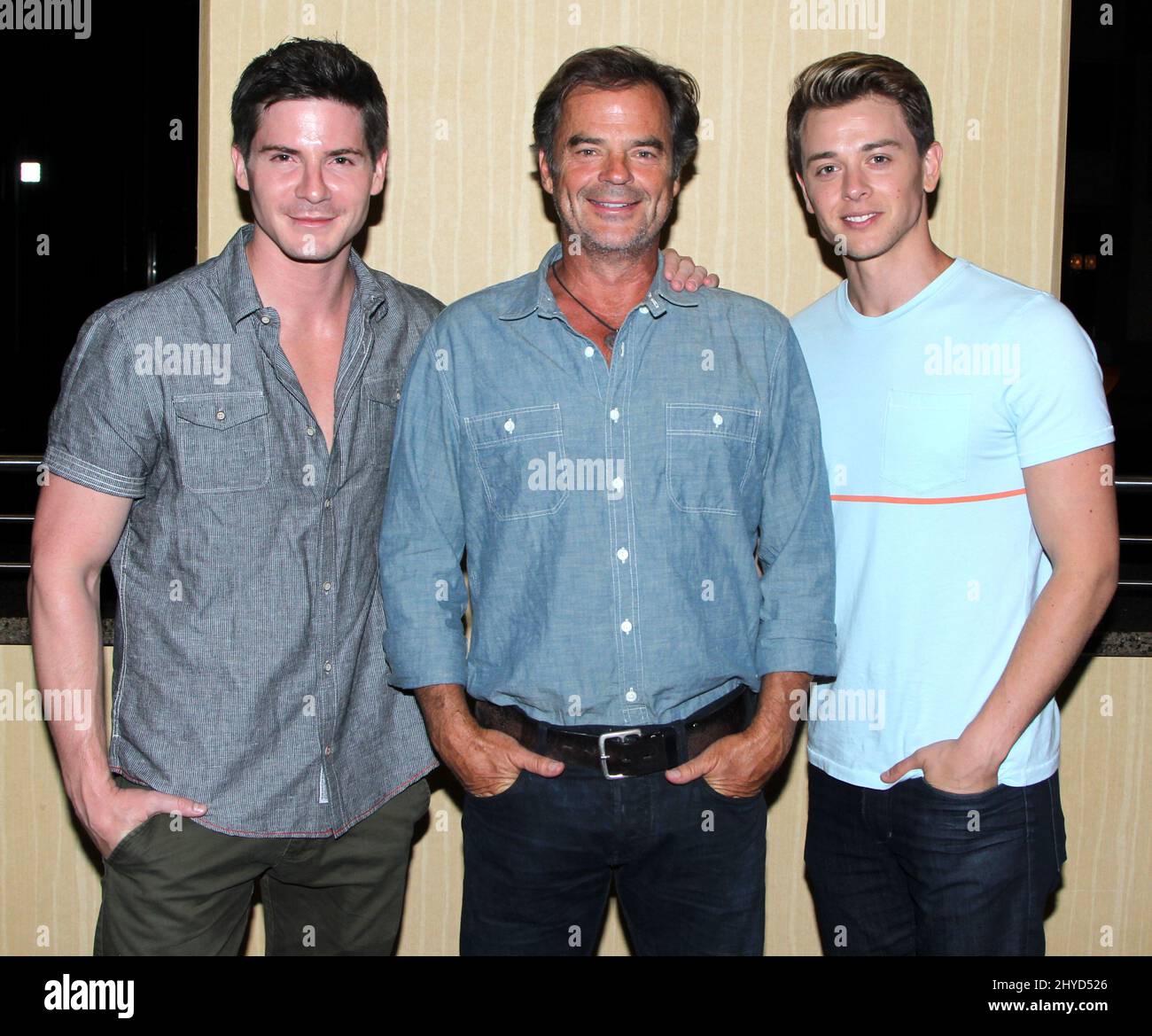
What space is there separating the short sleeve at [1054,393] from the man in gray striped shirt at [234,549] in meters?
1.13

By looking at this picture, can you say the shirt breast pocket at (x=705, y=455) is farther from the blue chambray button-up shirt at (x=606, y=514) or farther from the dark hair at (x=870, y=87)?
the dark hair at (x=870, y=87)

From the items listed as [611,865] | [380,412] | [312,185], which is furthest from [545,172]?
[611,865]

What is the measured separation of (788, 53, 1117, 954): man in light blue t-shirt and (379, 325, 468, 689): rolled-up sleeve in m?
0.69

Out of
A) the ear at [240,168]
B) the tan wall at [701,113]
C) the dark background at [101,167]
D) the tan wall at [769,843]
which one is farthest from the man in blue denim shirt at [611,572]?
the dark background at [101,167]

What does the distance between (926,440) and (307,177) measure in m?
1.17

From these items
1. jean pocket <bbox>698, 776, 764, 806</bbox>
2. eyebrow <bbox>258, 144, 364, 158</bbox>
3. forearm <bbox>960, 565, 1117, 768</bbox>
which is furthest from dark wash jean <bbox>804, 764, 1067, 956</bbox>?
eyebrow <bbox>258, 144, 364, 158</bbox>

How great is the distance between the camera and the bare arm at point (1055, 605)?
5.92 ft

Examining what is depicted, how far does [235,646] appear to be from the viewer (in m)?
1.88

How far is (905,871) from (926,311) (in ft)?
3.26

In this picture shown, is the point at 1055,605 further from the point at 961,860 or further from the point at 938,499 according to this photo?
the point at 961,860

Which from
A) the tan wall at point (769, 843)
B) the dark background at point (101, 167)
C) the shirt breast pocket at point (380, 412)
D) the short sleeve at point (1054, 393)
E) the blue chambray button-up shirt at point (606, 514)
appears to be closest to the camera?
the short sleeve at point (1054, 393)

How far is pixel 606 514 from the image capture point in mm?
1907

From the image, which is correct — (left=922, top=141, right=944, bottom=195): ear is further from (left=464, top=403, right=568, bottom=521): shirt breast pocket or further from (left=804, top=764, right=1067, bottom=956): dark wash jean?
(left=804, top=764, right=1067, bottom=956): dark wash jean

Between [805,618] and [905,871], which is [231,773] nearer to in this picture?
[805,618]
